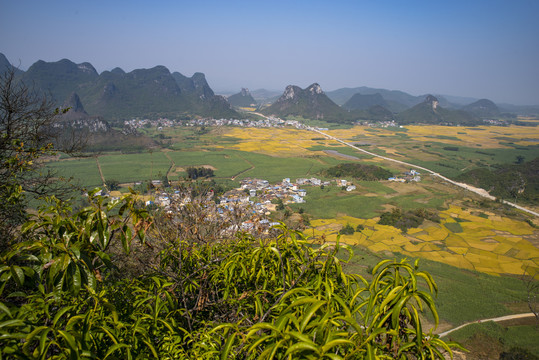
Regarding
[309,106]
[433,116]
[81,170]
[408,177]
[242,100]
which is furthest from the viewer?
[242,100]

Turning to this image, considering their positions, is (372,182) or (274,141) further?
(274,141)

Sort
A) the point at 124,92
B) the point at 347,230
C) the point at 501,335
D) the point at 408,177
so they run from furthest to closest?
the point at 124,92, the point at 408,177, the point at 347,230, the point at 501,335

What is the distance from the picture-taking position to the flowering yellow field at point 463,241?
16594 millimetres

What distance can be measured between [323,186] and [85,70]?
117 meters

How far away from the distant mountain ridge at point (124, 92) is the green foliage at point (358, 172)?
63.7m

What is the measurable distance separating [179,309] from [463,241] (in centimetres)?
2267

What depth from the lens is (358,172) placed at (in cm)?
3462

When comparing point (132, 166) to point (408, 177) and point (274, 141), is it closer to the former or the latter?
point (274, 141)

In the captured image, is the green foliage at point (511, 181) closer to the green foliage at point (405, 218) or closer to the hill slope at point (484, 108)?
the green foliage at point (405, 218)

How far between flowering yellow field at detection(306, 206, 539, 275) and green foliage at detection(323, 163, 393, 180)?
11.5 meters

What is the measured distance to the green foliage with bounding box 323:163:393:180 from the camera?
34.0 m

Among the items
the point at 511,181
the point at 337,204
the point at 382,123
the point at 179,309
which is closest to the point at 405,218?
the point at 337,204

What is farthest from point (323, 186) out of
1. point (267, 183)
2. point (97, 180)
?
point (97, 180)

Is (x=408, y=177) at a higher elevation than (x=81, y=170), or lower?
higher
